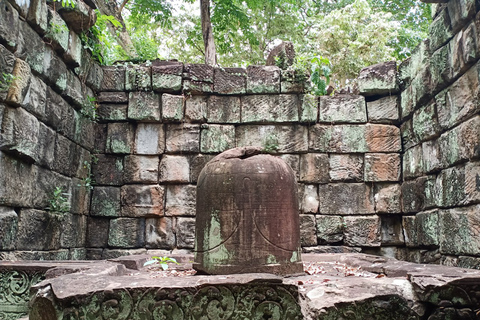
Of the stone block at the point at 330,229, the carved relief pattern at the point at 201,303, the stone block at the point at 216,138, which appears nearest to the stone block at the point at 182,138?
the stone block at the point at 216,138

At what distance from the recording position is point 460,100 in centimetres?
471

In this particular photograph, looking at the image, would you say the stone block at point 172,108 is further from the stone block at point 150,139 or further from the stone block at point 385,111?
the stone block at point 385,111

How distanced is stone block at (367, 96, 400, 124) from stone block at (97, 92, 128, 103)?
4180 mm

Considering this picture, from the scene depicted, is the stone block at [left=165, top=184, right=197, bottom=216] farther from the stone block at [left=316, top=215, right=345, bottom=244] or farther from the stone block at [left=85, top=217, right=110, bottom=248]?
the stone block at [left=316, top=215, right=345, bottom=244]

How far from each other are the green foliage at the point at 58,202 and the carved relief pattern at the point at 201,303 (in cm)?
288

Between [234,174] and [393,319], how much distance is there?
1.76 meters

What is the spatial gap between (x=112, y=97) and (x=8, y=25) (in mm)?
2696

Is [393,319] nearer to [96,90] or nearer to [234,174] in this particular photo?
[234,174]

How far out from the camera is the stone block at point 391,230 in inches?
253

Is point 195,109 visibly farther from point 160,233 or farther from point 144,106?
point 160,233

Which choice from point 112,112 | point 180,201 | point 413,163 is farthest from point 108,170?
point 413,163

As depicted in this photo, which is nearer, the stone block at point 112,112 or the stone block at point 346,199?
the stone block at point 346,199

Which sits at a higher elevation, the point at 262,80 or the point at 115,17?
the point at 115,17

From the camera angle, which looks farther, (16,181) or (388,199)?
(388,199)
